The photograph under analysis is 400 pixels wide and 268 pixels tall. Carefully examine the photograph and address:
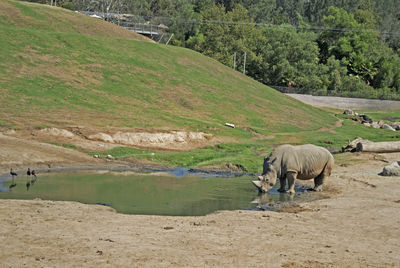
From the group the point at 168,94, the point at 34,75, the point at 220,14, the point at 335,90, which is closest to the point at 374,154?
the point at 168,94

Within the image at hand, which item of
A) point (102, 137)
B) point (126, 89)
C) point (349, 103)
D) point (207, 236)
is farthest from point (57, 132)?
point (349, 103)

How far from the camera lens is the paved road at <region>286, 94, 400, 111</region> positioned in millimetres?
113000

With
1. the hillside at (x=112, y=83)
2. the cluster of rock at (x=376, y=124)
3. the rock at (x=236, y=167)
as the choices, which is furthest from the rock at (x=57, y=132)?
the cluster of rock at (x=376, y=124)

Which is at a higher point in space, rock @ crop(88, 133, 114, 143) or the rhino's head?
the rhino's head

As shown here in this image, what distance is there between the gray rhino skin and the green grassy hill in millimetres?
10461

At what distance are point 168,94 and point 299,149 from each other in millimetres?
36883

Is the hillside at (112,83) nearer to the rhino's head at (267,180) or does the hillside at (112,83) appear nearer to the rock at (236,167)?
the rock at (236,167)

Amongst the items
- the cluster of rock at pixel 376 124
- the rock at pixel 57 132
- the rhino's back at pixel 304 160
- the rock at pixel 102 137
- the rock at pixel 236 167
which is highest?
the rhino's back at pixel 304 160

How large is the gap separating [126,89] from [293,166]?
1430 inches

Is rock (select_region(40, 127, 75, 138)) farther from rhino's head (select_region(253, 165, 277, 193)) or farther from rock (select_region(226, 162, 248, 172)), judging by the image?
rhino's head (select_region(253, 165, 277, 193))

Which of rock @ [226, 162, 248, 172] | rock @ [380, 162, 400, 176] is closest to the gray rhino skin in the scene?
rock @ [380, 162, 400, 176]

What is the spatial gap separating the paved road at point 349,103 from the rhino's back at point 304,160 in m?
83.8

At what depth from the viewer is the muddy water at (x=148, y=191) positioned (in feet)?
79.9

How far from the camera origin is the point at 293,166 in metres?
28.3
